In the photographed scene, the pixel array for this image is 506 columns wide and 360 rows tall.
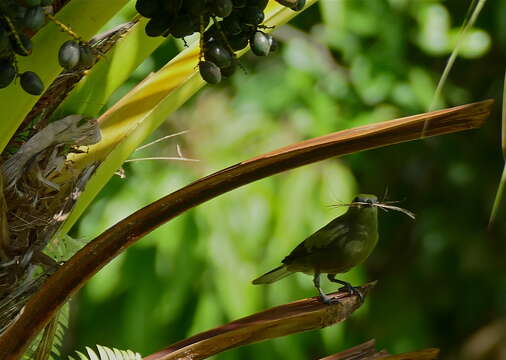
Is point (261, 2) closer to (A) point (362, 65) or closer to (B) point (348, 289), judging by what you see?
(B) point (348, 289)

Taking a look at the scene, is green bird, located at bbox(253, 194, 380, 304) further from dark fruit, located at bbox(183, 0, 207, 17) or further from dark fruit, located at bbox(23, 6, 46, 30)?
dark fruit, located at bbox(23, 6, 46, 30)

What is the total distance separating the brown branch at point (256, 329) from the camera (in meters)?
1.09

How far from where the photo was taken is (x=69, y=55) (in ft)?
2.91

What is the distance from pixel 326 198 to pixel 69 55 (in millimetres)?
1794

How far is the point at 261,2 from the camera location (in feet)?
3.13

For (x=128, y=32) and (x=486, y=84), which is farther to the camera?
(x=486, y=84)

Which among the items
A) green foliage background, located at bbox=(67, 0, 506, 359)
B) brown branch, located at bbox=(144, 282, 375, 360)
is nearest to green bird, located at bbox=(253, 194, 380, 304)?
brown branch, located at bbox=(144, 282, 375, 360)

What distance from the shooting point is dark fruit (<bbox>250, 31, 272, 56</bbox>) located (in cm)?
96

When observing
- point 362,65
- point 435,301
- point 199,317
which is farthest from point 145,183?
point 435,301

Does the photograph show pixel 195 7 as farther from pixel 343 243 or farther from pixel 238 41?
pixel 343 243

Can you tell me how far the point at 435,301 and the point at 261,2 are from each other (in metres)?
2.94

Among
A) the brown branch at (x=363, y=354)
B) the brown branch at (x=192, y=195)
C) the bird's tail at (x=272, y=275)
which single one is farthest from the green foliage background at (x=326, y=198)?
the brown branch at (x=192, y=195)

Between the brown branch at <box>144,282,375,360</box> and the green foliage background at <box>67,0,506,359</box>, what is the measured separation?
104cm

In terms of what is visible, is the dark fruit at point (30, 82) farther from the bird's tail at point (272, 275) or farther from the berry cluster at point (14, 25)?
the bird's tail at point (272, 275)
